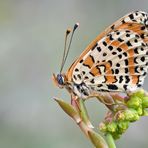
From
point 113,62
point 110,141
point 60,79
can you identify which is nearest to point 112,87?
point 113,62

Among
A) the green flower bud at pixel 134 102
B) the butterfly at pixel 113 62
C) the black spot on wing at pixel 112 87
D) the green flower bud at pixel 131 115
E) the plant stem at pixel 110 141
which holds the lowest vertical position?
the plant stem at pixel 110 141

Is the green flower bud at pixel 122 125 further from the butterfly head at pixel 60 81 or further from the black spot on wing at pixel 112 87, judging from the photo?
the butterfly head at pixel 60 81

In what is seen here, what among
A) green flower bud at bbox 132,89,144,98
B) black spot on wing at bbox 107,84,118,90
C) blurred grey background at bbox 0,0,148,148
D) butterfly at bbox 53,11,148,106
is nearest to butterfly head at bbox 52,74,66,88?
butterfly at bbox 53,11,148,106

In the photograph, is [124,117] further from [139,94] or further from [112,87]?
[112,87]

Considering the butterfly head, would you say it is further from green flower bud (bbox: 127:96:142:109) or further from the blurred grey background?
the blurred grey background

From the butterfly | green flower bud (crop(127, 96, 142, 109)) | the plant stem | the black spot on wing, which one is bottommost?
the plant stem

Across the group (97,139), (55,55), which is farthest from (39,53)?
(97,139)

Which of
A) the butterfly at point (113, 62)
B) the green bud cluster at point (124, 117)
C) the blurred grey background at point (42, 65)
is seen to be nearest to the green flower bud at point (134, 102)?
the green bud cluster at point (124, 117)
